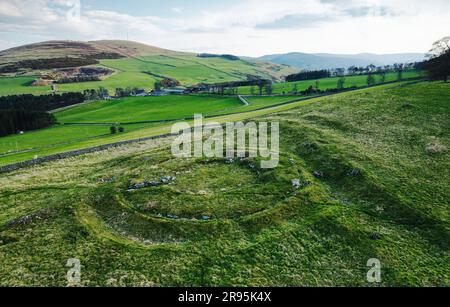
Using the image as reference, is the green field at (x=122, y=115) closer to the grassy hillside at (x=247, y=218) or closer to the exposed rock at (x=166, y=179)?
A: the exposed rock at (x=166, y=179)

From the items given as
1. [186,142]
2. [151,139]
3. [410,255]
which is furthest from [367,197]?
[151,139]

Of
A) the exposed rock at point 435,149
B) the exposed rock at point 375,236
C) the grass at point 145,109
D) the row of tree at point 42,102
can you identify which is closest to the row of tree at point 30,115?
the row of tree at point 42,102

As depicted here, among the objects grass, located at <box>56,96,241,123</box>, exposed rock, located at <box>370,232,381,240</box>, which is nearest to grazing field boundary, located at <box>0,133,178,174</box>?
exposed rock, located at <box>370,232,381,240</box>

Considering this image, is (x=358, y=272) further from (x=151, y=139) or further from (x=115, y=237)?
(x=151, y=139)

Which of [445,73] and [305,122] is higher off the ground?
[445,73]

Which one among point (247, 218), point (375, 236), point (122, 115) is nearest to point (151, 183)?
point (247, 218)

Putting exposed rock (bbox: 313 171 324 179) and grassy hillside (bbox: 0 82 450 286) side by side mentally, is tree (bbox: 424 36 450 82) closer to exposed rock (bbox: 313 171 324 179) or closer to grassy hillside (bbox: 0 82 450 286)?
grassy hillside (bbox: 0 82 450 286)
